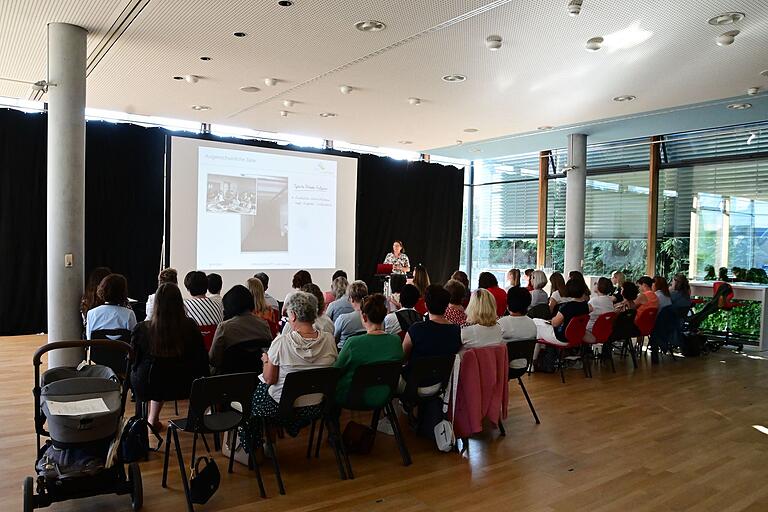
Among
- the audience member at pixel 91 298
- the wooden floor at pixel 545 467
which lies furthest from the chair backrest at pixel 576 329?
the audience member at pixel 91 298

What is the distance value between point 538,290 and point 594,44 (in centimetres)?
316

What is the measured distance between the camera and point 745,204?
9.69 meters

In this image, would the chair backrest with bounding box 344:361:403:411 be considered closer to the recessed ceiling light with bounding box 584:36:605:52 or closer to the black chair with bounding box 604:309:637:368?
the recessed ceiling light with bounding box 584:36:605:52

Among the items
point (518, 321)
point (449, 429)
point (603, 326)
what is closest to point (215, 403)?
point (449, 429)

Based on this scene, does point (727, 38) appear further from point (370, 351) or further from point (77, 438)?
point (77, 438)

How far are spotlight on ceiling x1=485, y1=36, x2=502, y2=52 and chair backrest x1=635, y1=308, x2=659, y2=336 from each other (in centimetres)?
397

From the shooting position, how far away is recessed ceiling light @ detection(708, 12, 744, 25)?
198 inches

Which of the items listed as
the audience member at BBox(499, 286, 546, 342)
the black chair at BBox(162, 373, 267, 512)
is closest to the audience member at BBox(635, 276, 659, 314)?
the audience member at BBox(499, 286, 546, 342)

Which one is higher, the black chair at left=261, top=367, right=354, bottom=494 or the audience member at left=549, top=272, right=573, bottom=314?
the audience member at left=549, top=272, right=573, bottom=314

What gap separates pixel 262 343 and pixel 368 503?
4.42ft

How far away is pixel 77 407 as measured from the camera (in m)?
2.81

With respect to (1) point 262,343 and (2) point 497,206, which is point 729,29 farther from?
(2) point 497,206

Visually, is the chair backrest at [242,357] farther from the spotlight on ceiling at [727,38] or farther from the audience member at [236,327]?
the spotlight on ceiling at [727,38]

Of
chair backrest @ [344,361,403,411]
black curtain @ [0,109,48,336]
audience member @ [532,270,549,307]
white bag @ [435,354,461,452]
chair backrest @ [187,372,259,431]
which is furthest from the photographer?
black curtain @ [0,109,48,336]
